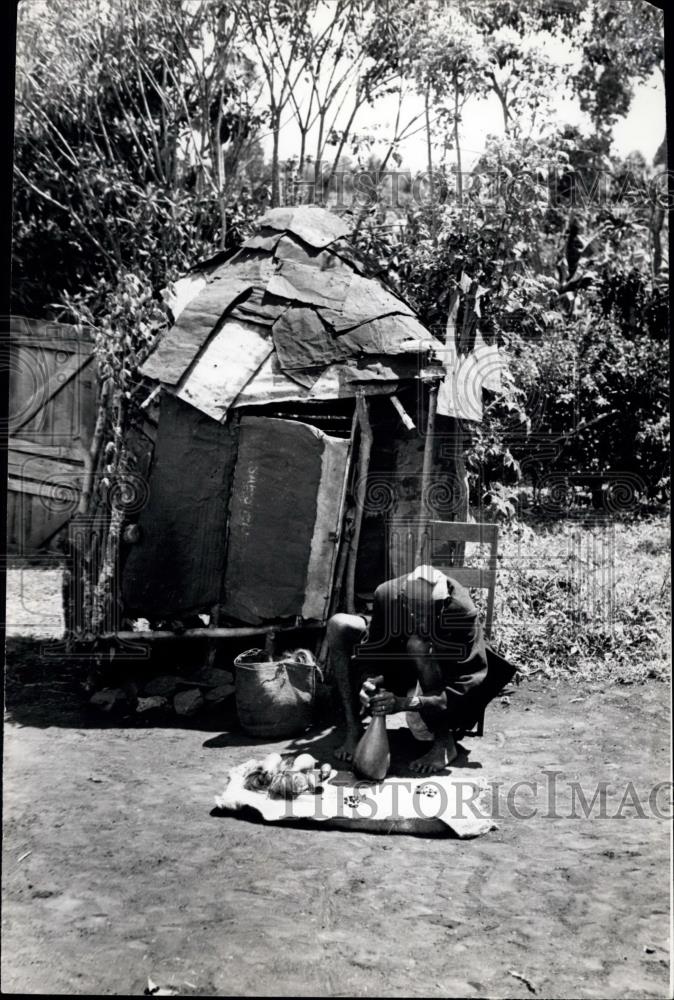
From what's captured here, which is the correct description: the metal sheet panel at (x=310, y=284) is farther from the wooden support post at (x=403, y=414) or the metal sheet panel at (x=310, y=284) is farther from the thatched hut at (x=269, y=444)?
the wooden support post at (x=403, y=414)

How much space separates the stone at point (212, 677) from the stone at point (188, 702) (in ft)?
0.41

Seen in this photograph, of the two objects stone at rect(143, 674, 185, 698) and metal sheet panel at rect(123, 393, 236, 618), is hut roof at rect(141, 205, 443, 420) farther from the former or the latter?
stone at rect(143, 674, 185, 698)

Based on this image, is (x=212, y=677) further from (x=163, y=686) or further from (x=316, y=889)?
(x=316, y=889)

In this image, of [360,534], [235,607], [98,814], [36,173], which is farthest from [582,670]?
[36,173]

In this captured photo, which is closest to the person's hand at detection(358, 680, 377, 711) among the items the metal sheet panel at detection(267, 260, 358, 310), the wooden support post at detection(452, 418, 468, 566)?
the wooden support post at detection(452, 418, 468, 566)

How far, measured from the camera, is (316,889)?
3.64 meters

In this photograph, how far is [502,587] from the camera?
6453 millimetres

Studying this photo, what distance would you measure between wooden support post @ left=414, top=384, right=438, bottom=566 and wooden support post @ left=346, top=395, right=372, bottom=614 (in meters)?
0.45

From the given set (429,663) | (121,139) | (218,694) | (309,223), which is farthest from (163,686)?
(121,139)

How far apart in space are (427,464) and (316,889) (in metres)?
3.14

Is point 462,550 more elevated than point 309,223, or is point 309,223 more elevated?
point 309,223

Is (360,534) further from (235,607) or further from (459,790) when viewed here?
(459,790)

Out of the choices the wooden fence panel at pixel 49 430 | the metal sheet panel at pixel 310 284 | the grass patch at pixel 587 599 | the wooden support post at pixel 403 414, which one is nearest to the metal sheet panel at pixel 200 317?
the metal sheet panel at pixel 310 284

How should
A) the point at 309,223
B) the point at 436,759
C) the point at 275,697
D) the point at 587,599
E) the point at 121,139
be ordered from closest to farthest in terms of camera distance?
the point at 436,759 → the point at 275,697 → the point at 309,223 → the point at 587,599 → the point at 121,139
